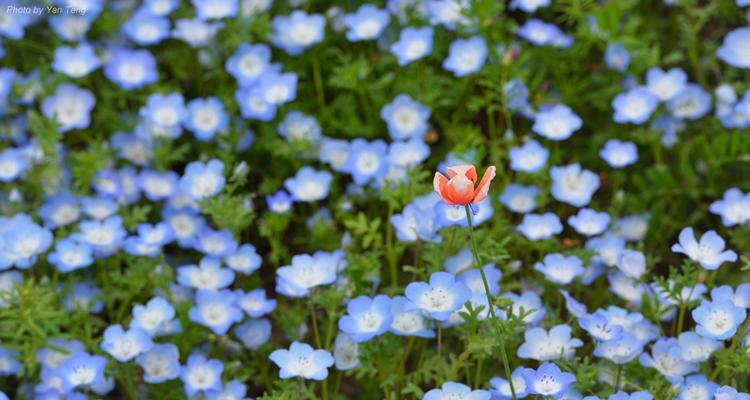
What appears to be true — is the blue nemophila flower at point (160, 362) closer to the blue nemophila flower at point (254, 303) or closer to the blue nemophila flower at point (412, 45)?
the blue nemophila flower at point (254, 303)

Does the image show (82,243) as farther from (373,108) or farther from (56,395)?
(373,108)

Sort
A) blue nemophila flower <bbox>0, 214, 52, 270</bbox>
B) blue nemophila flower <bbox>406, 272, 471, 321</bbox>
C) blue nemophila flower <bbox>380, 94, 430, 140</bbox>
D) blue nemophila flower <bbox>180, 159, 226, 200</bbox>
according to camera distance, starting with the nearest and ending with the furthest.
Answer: blue nemophila flower <bbox>406, 272, 471, 321</bbox>, blue nemophila flower <bbox>0, 214, 52, 270</bbox>, blue nemophila flower <bbox>180, 159, 226, 200</bbox>, blue nemophila flower <bbox>380, 94, 430, 140</bbox>

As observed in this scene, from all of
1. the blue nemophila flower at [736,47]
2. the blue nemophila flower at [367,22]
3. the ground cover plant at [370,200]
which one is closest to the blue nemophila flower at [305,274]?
the ground cover plant at [370,200]

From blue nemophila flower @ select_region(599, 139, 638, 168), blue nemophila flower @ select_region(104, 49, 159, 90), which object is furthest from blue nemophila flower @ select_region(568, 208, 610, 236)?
blue nemophila flower @ select_region(104, 49, 159, 90)

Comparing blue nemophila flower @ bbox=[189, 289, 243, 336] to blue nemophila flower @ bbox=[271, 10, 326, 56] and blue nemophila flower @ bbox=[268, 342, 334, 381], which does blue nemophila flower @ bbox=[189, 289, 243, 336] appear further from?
blue nemophila flower @ bbox=[271, 10, 326, 56]

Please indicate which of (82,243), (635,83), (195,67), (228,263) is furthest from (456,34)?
(82,243)

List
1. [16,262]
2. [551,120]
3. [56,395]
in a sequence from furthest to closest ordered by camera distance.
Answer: [551,120] < [16,262] < [56,395]

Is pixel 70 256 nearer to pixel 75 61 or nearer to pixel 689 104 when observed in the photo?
pixel 75 61
